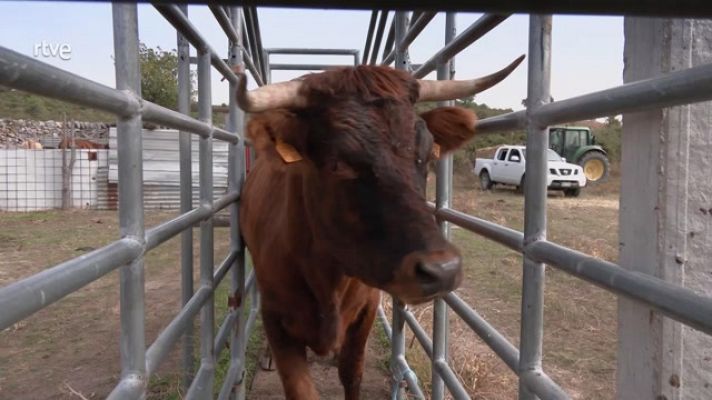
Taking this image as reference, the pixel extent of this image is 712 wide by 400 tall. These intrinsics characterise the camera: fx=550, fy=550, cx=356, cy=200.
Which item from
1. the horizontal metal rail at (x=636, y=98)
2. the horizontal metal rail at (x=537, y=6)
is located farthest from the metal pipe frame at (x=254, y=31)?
the horizontal metal rail at (x=537, y=6)

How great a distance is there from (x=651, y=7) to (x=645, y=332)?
100cm

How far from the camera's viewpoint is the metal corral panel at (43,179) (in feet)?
49.0

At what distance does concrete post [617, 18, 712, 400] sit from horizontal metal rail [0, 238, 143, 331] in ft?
4.02

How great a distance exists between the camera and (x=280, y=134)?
219 centimetres

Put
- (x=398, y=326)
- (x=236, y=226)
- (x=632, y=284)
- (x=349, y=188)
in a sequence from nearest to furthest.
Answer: (x=632, y=284), (x=349, y=188), (x=236, y=226), (x=398, y=326)

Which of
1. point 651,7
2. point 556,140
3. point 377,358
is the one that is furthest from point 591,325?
point 556,140

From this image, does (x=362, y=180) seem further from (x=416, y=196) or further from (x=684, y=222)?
(x=684, y=222)

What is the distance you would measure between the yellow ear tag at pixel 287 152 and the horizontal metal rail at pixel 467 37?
84 cm

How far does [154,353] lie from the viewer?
1.68m

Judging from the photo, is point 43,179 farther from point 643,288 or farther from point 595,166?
point 595,166

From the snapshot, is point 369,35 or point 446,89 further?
point 369,35

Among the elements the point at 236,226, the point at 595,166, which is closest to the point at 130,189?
the point at 236,226

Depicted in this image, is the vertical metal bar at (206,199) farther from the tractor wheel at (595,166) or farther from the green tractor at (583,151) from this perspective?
the tractor wheel at (595,166)

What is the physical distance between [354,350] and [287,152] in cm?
174
